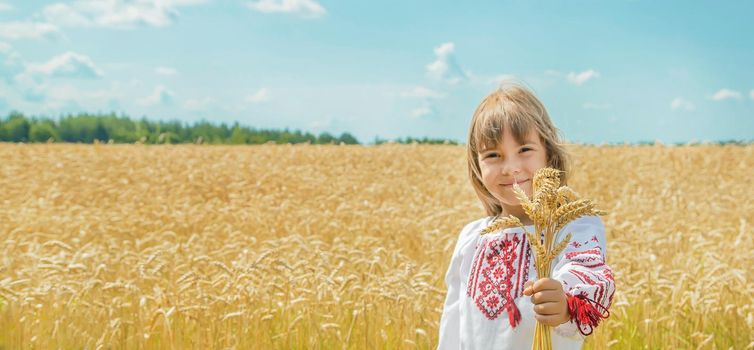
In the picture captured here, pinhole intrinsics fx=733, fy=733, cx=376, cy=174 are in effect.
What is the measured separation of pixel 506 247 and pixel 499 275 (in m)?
0.10

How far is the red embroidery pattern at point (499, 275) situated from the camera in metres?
2.51

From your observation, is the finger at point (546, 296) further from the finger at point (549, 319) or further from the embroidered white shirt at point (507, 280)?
the embroidered white shirt at point (507, 280)

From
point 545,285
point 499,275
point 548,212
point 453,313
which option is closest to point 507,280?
point 499,275

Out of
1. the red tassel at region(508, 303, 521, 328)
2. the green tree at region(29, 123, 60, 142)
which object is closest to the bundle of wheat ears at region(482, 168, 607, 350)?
the red tassel at region(508, 303, 521, 328)

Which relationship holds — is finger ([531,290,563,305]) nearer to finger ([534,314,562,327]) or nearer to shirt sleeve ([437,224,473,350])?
finger ([534,314,562,327])

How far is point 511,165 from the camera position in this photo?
2.57 meters

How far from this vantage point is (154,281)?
16.4 ft

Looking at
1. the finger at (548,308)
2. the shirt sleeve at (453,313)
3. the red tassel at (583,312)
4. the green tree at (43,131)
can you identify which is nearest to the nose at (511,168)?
the shirt sleeve at (453,313)

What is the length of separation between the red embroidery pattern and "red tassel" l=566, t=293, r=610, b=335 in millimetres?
430

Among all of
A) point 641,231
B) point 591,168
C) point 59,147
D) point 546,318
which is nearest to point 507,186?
point 546,318

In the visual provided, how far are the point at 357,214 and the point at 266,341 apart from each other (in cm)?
476

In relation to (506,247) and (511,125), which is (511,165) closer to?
(511,125)

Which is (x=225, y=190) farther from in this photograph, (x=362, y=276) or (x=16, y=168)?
(x=362, y=276)

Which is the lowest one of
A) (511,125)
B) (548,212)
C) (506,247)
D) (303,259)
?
(303,259)
